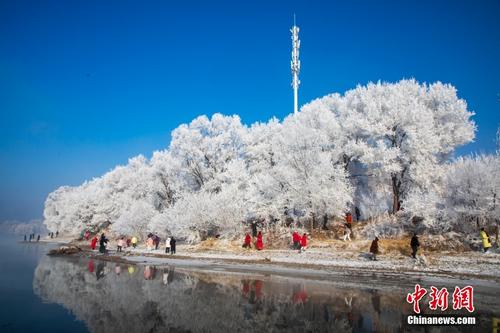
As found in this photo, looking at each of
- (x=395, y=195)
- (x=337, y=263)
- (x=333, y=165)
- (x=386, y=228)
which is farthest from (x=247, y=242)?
(x=395, y=195)

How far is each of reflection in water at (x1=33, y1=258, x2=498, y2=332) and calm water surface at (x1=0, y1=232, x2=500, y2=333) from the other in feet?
0.10

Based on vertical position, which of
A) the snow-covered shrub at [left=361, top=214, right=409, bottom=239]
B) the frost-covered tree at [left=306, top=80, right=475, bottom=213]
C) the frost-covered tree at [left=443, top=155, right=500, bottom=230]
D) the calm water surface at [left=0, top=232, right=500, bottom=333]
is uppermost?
the frost-covered tree at [left=306, top=80, right=475, bottom=213]

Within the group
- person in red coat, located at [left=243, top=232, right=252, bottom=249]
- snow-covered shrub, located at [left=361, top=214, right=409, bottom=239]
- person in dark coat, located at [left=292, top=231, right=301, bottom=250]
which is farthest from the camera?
person in red coat, located at [left=243, top=232, right=252, bottom=249]

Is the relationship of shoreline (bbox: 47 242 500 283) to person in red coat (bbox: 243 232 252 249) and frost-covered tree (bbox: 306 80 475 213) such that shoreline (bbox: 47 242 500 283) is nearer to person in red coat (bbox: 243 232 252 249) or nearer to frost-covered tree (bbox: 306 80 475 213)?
person in red coat (bbox: 243 232 252 249)

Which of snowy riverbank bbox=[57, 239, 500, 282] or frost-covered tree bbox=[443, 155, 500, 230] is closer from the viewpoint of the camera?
snowy riverbank bbox=[57, 239, 500, 282]

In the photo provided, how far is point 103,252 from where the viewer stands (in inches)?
1446

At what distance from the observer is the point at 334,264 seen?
2342 cm

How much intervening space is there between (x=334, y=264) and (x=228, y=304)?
469 inches

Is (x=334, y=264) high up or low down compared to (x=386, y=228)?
down

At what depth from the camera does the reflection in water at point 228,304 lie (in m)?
11.0

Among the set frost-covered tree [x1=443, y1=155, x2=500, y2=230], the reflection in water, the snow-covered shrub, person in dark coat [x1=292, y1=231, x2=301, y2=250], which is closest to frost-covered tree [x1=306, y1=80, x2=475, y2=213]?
the snow-covered shrub

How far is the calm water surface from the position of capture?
35.8ft

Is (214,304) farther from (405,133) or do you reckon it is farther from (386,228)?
(405,133)

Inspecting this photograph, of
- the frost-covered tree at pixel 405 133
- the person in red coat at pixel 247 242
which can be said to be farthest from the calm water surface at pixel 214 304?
the frost-covered tree at pixel 405 133
